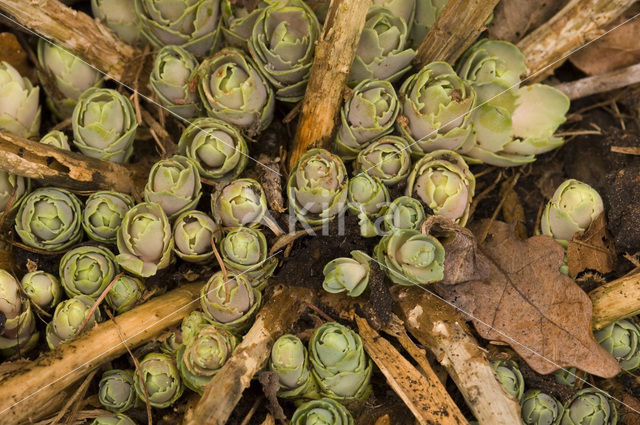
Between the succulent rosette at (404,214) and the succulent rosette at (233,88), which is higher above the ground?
the succulent rosette at (233,88)

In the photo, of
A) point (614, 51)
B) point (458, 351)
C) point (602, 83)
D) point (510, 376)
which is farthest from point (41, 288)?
point (614, 51)

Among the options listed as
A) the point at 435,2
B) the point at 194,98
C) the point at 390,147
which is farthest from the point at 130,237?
the point at 435,2

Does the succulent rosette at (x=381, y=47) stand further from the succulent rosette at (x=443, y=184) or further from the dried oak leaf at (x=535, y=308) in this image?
the dried oak leaf at (x=535, y=308)

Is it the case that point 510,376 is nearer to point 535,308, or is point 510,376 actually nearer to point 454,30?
point 535,308

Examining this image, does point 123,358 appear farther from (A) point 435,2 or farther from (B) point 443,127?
(A) point 435,2

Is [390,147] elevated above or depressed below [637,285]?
above

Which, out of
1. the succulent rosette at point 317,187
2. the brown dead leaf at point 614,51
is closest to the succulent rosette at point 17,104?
the succulent rosette at point 317,187
